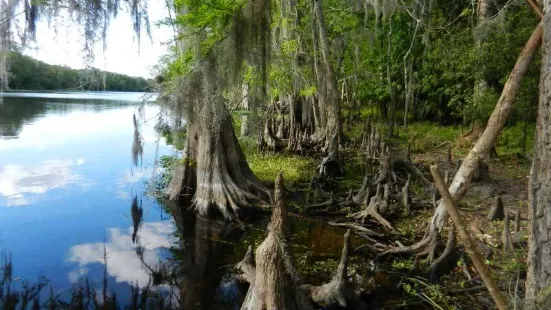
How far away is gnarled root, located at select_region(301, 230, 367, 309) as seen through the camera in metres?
4.62

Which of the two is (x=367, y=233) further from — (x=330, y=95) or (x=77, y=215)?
(x=330, y=95)

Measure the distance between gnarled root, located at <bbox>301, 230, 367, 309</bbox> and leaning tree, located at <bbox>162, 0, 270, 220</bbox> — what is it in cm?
403

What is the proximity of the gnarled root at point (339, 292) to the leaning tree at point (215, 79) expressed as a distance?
4032 mm

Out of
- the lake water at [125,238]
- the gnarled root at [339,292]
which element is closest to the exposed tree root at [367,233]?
the lake water at [125,238]

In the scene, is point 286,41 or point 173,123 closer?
point 173,123

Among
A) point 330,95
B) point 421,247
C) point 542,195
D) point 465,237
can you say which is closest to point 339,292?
point 421,247

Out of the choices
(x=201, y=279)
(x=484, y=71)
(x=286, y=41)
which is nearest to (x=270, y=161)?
(x=286, y=41)

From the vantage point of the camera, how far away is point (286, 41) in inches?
533

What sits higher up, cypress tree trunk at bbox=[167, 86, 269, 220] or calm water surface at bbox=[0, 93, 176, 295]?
cypress tree trunk at bbox=[167, 86, 269, 220]

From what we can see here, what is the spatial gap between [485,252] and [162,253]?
5097 mm

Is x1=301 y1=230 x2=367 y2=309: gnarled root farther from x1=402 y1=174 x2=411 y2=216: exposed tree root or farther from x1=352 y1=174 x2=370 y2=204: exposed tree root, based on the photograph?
x1=352 y1=174 x2=370 y2=204: exposed tree root

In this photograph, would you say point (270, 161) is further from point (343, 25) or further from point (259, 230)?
point (343, 25)

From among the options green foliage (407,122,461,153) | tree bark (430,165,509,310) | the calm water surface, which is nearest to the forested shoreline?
tree bark (430,165,509,310)

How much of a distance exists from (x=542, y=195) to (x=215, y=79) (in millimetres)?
6419
